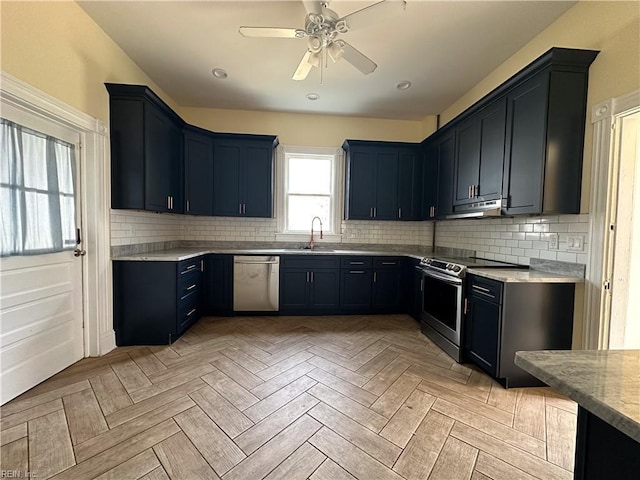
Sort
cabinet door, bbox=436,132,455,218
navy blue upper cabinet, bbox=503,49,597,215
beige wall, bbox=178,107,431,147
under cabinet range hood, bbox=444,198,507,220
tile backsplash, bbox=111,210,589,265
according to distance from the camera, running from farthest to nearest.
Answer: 1. beige wall, bbox=178,107,431,147
2. cabinet door, bbox=436,132,455,218
3. under cabinet range hood, bbox=444,198,507,220
4. tile backsplash, bbox=111,210,589,265
5. navy blue upper cabinet, bbox=503,49,597,215

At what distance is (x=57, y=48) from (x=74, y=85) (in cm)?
26

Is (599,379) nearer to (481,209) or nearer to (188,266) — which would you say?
(481,209)

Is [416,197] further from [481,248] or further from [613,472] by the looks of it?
[613,472]

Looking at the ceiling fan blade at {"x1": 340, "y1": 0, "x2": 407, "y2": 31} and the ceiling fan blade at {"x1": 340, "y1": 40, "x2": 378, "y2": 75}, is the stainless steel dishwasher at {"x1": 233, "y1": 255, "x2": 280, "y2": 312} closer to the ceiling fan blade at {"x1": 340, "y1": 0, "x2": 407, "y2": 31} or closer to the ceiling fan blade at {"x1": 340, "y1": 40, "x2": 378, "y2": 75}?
the ceiling fan blade at {"x1": 340, "y1": 40, "x2": 378, "y2": 75}

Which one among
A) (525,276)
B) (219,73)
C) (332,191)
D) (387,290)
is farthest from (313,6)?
(387,290)

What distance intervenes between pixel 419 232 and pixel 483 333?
7.70ft

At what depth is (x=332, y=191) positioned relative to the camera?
4516 mm

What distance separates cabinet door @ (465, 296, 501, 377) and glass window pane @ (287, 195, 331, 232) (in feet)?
8.23

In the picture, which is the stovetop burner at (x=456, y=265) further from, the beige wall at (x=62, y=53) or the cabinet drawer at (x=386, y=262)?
the beige wall at (x=62, y=53)

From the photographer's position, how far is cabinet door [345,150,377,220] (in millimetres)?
4164

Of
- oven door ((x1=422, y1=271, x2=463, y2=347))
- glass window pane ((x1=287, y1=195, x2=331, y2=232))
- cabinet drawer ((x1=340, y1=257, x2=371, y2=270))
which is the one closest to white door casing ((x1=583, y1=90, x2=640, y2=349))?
oven door ((x1=422, y1=271, x2=463, y2=347))

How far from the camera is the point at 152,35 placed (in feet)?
8.71

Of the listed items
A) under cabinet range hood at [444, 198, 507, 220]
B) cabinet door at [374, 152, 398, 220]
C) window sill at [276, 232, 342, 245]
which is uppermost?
cabinet door at [374, 152, 398, 220]

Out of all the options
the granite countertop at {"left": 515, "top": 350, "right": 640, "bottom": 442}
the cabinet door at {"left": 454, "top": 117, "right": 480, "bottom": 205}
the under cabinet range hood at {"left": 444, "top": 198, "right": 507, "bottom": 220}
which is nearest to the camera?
the granite countertop at {"left": 515, "top": 350, "right": 640, "bottom": 442}
